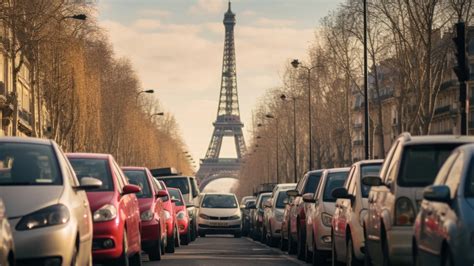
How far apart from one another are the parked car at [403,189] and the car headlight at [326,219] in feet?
19.6

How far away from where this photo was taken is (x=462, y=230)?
10.1m

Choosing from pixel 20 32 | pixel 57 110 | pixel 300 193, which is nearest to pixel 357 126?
pixel 57 110

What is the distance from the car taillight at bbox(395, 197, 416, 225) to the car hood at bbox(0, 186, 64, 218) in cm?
345

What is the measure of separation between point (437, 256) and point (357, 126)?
167750 mm

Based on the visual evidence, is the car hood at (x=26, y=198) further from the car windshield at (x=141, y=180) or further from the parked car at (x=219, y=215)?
the parked car at (x=219, y=215)

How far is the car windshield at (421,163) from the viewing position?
1387cm

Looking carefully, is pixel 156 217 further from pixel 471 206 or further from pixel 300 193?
pixel 471 206

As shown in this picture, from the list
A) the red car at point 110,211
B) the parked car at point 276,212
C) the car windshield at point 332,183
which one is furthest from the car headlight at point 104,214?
the parked car at point 276,212

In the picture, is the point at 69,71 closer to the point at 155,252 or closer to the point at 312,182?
the point at 312,182

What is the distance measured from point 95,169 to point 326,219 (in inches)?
182

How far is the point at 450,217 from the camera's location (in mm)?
10695

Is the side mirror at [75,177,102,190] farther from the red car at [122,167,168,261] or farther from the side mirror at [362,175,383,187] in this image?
the red car at [122,167,168,261]

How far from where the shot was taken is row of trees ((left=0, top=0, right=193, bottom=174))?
61031 millimetres

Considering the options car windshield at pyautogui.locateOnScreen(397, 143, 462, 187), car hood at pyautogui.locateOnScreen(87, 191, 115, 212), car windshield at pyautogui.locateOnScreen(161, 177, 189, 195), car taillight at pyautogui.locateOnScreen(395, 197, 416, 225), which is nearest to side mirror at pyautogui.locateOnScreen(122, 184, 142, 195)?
car hood at pyautogui.locateOnScreen(87, 191, 115, 212)
